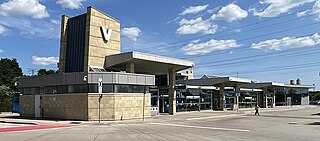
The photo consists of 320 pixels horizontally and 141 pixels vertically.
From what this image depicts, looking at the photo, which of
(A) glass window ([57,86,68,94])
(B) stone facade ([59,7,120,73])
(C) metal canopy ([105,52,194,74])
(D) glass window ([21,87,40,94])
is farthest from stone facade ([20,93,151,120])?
(B) stone facade ([59,7,120,73])

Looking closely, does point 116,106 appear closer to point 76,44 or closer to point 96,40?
point 96,40

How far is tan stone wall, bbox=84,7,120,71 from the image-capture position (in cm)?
3259

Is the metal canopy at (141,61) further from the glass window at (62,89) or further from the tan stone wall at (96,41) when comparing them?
the glass window at (62,89)

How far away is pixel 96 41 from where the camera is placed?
33250 mm

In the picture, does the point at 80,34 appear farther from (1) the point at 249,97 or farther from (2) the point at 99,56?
(1) the point at 249,97

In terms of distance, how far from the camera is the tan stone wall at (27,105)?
111 ft

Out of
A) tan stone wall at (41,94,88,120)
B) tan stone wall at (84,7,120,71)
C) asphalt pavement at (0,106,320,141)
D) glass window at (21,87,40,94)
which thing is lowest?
asphalt pavement at (0,106,320,141)

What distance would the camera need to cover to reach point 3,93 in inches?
2221

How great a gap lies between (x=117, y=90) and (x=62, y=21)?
1142 centimetres

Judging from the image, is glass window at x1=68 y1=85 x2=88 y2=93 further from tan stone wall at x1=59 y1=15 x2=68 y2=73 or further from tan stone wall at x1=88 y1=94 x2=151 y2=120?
tan stone wall at x1=59 y1=15 x2=68 y2=73

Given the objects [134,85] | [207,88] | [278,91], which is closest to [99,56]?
[134,85]

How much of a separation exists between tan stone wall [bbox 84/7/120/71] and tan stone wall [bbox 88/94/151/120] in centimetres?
523

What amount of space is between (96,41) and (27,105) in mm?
9283

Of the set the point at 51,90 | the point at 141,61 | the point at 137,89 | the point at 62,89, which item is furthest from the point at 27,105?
the point at 141,61
